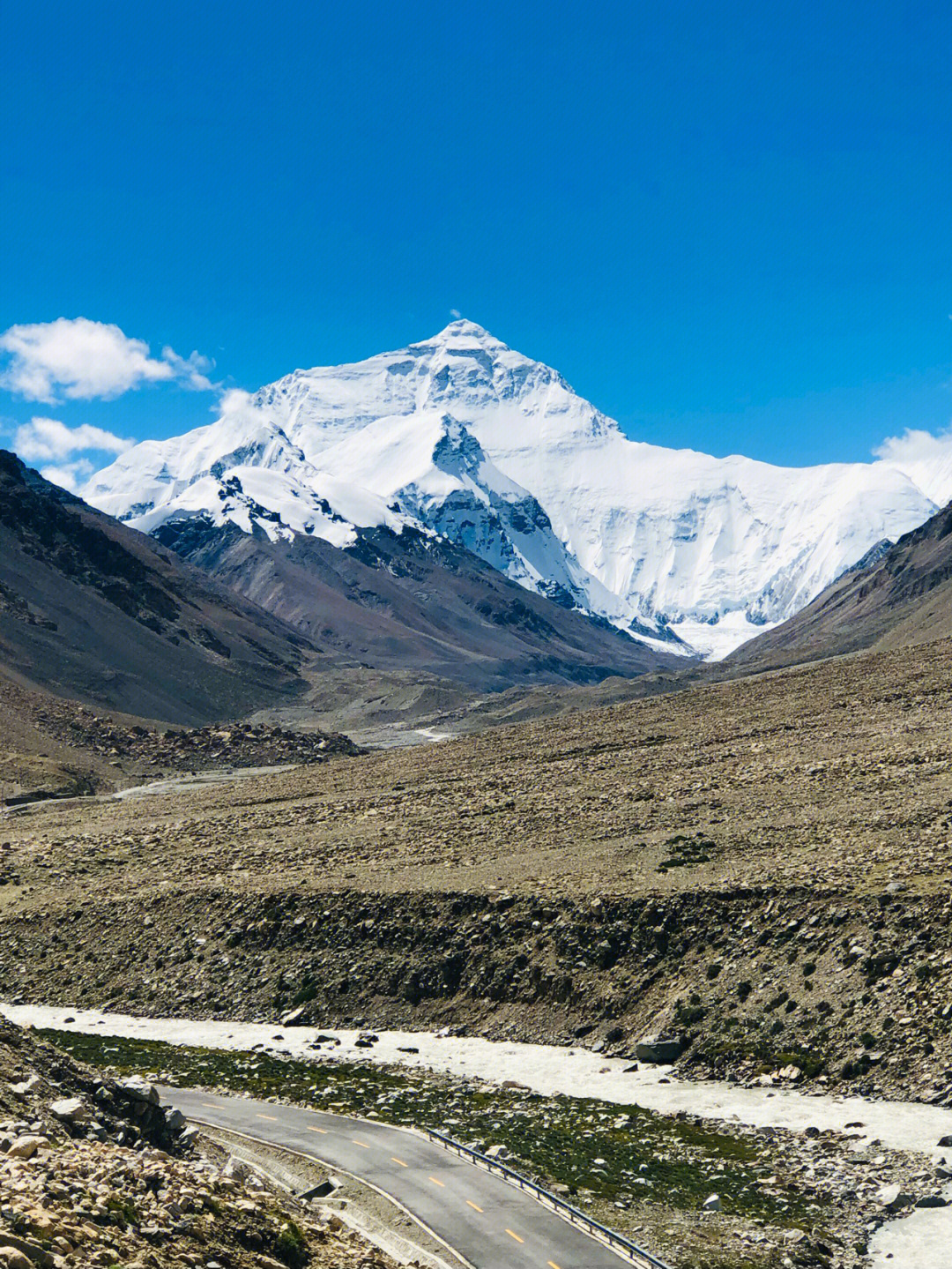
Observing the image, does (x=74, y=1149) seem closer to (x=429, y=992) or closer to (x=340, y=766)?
(x=429, y=992)

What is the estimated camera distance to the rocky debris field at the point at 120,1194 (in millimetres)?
19984

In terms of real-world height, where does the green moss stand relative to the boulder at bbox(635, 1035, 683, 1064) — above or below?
below

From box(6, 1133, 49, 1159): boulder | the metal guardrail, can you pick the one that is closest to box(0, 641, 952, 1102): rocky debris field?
the metal guardrail

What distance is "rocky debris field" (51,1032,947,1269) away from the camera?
29922 millimetres

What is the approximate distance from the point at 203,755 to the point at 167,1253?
150 metres

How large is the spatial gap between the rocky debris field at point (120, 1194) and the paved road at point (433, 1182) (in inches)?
134

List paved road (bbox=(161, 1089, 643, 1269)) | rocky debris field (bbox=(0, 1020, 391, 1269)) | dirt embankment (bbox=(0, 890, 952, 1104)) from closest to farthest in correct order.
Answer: rocky debris field (bbox=(0, 1020, 391, 1269)), paved road (bbox=(161, 1089, 643, 1269)), dirt embankment (bbox=(0, 890, 952, 1104))

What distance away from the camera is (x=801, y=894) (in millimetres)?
50719

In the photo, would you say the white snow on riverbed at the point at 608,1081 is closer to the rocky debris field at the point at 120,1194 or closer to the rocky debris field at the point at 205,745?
the rocky debris field at the point at 120,1194

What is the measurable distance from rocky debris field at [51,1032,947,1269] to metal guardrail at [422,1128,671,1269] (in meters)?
0.72

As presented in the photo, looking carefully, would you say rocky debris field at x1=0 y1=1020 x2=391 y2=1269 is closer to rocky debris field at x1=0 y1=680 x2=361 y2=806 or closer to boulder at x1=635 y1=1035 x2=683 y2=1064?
boulder at x1=635 y1=1035 x2=683 y2=1064

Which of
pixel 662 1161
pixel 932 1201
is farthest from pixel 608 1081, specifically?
pixel 932 1201

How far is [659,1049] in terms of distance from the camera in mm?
45188

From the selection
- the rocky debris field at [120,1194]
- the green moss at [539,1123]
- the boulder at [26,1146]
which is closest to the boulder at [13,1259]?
the rocky debris field at [120,1194]
